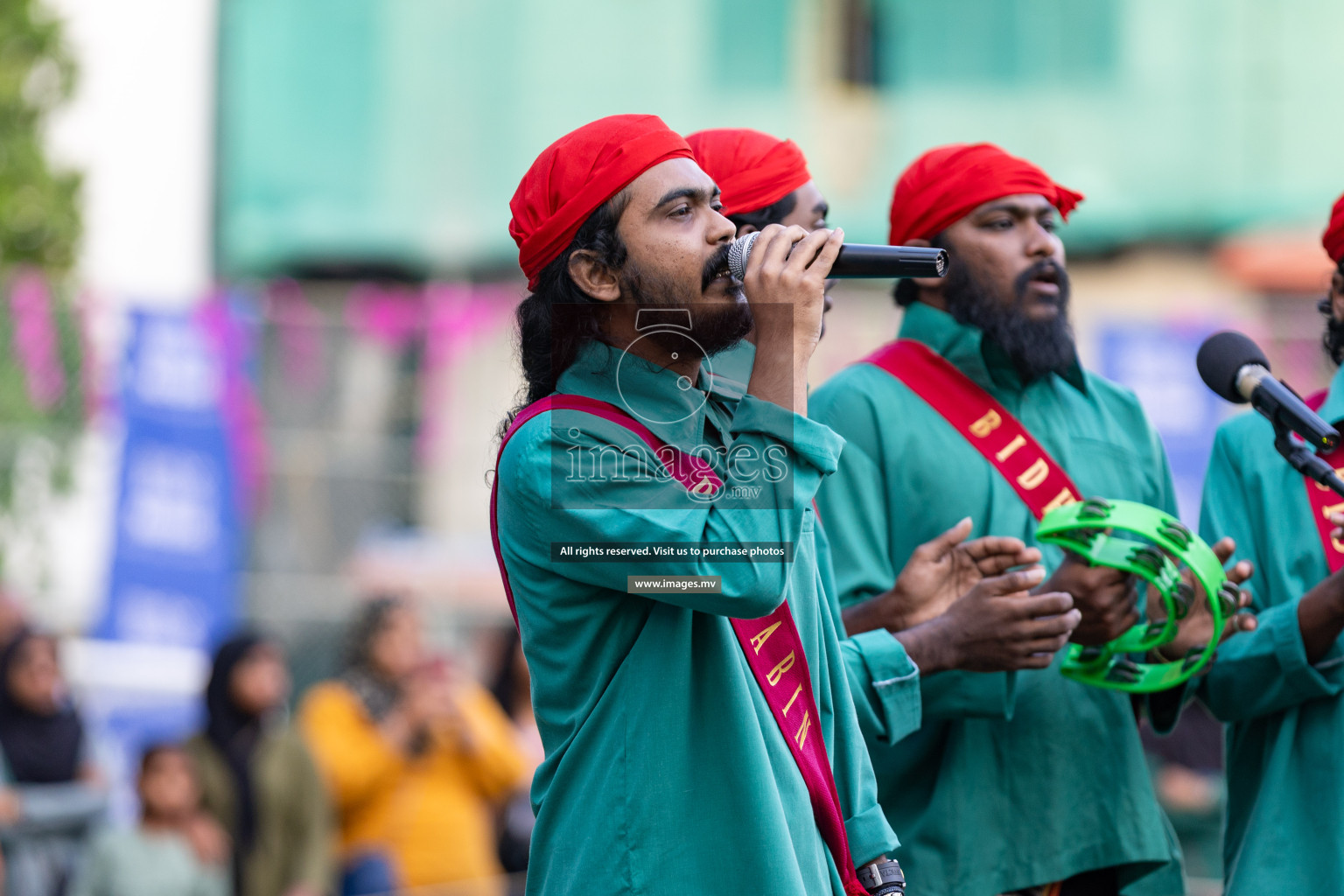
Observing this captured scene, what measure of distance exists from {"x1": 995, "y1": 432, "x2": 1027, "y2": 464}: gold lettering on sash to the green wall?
14.1m

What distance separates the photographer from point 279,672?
7996 millimetres

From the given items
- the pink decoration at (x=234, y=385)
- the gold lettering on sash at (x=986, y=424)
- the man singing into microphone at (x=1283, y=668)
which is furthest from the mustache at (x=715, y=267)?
the pink decoration at (x=234, y=385)

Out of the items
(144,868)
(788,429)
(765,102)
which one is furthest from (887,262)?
(765,102)

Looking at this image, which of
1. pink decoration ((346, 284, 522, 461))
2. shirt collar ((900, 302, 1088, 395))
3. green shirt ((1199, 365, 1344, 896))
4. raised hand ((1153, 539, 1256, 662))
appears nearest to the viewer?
raised hand ((1153, 539, 1256, 662))

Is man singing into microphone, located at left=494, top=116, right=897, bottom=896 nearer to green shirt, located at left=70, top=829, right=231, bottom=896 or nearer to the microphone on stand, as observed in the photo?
the microphone on stand

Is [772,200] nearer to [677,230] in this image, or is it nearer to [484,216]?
[677,230]

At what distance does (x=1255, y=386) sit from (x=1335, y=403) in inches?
20.2

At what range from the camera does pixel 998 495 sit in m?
3.62

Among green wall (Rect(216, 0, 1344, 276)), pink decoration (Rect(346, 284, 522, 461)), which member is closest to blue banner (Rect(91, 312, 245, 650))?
pink decoration (Rect(346, 284, 522, 461))

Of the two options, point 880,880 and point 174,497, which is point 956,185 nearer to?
point 880,880

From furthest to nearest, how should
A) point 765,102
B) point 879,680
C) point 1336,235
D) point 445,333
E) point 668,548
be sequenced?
point 765,102 < point 445,333 < point 1336,235 < point 879,680 < point 668,548

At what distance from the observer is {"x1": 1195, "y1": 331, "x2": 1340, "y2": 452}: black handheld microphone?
10.1ft

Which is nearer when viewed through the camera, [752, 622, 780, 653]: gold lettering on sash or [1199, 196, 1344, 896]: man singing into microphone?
[752, 622, 780, 653]: gold lettering on sash

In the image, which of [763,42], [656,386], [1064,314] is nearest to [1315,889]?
[1064,314]
